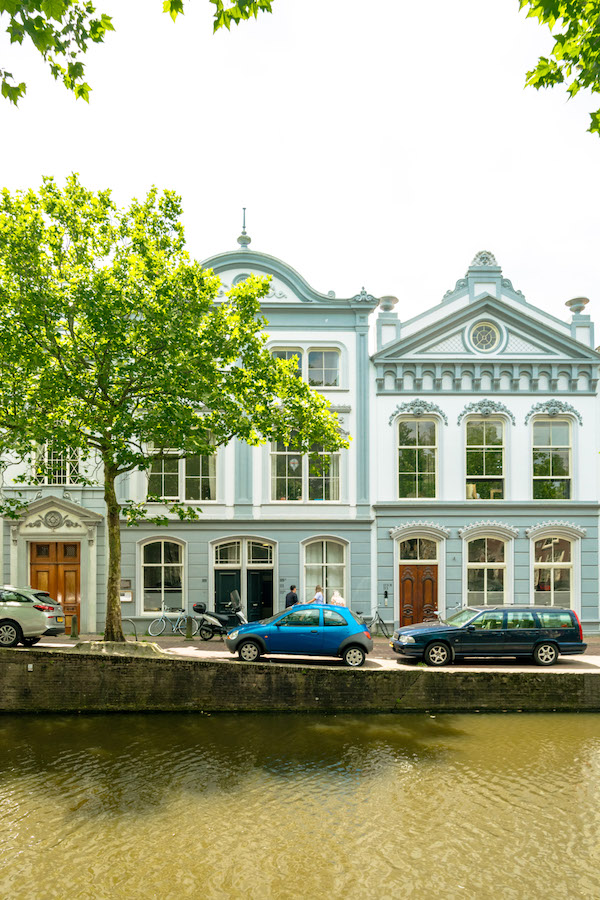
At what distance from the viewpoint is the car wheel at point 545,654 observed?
15.3 meters

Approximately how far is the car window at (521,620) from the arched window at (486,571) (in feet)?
17.5

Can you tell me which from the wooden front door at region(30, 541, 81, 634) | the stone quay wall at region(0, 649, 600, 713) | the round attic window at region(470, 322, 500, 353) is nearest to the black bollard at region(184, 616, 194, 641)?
the wooden front door at region(30, 541, 81, 634)

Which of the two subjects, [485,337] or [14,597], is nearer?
[14,597]

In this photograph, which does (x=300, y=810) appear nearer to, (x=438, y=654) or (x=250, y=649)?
(x=250, y=649)

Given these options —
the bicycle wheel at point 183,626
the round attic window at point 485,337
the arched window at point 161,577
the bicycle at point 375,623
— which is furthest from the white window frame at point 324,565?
the round attic window at point 485,337

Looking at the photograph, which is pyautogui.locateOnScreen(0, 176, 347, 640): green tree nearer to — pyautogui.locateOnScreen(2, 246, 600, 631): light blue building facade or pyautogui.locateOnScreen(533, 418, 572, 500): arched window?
pyautogui.locateOnScreen(2, 246, 600, 631): light blue building facade

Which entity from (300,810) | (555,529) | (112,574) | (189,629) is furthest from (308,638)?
(555,529)

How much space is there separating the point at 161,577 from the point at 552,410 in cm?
1344

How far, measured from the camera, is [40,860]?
7.57 metres

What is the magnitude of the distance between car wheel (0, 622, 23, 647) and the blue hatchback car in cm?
505

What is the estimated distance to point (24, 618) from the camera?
15.6 m

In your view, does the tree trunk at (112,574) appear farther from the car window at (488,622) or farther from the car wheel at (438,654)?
the car window at (488,622)

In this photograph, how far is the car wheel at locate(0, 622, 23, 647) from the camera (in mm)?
15367

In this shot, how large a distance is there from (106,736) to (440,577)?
11.8 m
